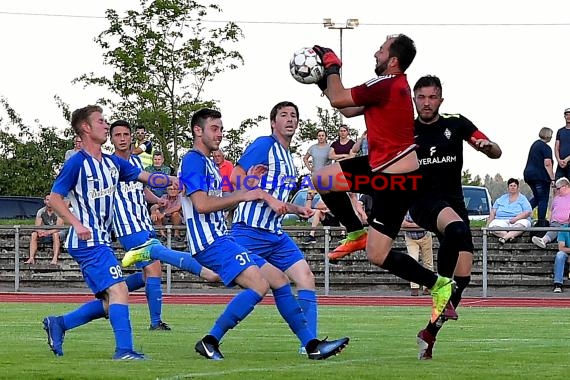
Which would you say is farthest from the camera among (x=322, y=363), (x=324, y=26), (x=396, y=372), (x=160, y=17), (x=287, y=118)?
(x=324, y=26)

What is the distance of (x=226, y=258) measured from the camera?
10.1 m

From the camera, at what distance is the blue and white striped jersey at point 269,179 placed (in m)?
11.0

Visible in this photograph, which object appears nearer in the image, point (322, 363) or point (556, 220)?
point (322, 363)

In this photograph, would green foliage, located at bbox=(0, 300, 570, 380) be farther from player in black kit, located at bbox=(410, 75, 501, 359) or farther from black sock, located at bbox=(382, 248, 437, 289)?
player in black kit, located at bbox=(410, 75, 501, 359)

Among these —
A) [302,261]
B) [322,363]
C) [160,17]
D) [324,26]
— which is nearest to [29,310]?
[302,261]

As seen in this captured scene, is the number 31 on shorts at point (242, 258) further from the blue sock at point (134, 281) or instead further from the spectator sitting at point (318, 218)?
the spectator sitting at point (318, 218)

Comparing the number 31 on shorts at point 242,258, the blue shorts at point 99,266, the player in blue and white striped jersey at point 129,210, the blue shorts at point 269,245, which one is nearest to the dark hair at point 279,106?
the blue shorts at point 269,245

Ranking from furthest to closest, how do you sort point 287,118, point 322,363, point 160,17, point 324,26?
1. point 324,26
2. point 160,17
3. point 287,118
4. point 322,363

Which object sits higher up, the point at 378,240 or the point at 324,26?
the point at 324,26

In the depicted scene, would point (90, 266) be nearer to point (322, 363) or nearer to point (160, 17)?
point (322, 363)

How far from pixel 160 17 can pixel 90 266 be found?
25718mm

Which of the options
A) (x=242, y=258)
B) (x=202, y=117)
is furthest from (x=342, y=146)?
(x=242, y=258)

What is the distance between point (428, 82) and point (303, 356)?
8.47 feet

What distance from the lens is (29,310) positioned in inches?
710
